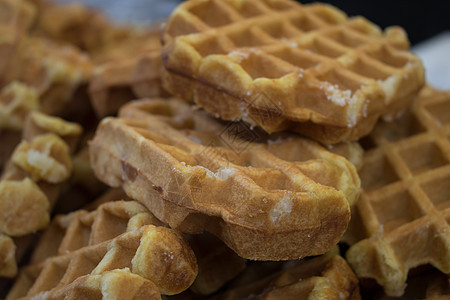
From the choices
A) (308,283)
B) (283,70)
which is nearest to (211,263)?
(308,283)

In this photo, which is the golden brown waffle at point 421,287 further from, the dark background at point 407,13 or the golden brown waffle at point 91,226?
the dark background at point 407,13

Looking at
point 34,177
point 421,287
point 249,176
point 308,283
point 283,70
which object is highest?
point 283,70

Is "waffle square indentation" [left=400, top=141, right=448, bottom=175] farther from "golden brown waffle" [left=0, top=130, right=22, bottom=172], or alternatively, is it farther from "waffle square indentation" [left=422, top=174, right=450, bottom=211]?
"golden brown waffle" [left=0, top=130, right=22, bottom=172]

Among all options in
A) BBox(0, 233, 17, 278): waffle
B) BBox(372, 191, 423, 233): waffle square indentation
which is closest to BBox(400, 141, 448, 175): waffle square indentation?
BBox(372, 191, 423, 233): waffle square indentation

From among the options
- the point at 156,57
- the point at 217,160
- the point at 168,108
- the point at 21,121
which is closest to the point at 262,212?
the point at 217,160

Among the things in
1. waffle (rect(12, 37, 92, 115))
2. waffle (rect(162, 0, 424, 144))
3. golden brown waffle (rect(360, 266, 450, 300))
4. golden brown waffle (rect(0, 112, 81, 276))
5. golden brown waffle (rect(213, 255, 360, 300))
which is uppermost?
waffle (rect(162, 0, 424, 144))

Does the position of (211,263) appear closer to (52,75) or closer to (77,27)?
(52,75)
